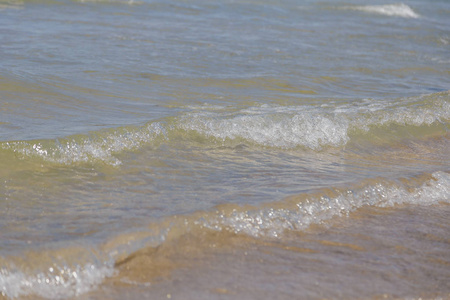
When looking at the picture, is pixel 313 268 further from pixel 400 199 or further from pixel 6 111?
pixel 6 111

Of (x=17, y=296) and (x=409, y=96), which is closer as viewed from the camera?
(x=17, y=296)

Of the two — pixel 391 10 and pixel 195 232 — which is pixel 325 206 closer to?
pixel 195 232

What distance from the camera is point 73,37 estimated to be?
30.1 ft

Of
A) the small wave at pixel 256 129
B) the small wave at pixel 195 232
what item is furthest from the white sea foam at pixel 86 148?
the small wave at pixel 195 232

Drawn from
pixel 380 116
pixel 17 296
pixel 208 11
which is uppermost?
pixel 208 11

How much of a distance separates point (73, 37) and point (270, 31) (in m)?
4.51

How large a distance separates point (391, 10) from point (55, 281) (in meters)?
18.8

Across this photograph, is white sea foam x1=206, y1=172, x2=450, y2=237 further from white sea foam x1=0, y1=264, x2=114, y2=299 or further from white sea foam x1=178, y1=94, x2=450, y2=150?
white sea foam x1=178, y1=94, x2=450, y2=150

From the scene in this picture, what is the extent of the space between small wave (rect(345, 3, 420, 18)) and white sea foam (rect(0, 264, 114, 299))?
17528 millimetres

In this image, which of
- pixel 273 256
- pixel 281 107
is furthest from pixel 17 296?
pixel 281 107

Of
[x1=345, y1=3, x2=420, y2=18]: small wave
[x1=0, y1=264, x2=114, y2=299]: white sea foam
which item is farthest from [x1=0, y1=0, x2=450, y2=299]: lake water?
[x1=345, y1=3, x2=420, y2=18]: small wave

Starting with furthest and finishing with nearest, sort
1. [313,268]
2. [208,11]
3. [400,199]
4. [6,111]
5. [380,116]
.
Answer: [208,11] < [380,116] < [6,111] < [400,199] < [313,268]

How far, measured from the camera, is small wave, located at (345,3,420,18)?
1884cm

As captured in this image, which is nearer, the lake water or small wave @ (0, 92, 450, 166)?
the lake water
